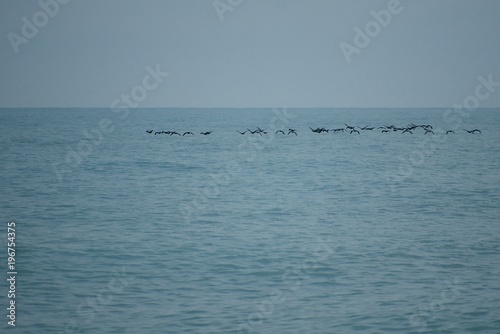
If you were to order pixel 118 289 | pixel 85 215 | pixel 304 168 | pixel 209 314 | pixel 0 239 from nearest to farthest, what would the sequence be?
pixel 209 314 < pixel 118 289 < pixel 0 239 < pixel 85 215 < pixel 304 168

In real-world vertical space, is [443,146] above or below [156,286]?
above

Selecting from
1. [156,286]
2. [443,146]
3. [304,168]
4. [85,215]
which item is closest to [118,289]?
[156,286]

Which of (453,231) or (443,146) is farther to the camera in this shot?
(443,146)

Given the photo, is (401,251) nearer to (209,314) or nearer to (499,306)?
(499,306)

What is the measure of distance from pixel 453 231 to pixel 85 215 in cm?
1739

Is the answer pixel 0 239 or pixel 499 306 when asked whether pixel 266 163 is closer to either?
pixel 0 239

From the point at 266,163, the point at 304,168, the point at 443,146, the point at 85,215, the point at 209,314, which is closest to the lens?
the point at 209,314

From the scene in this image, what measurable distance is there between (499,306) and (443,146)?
217ft

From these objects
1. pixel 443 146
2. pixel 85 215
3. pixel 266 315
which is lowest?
pixel 266 315

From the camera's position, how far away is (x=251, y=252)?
79.5 ft

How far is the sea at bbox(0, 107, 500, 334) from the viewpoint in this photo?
57.3 ft

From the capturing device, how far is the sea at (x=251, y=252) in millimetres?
17469

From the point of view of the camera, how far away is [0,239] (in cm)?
2631

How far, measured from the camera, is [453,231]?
27.9m
